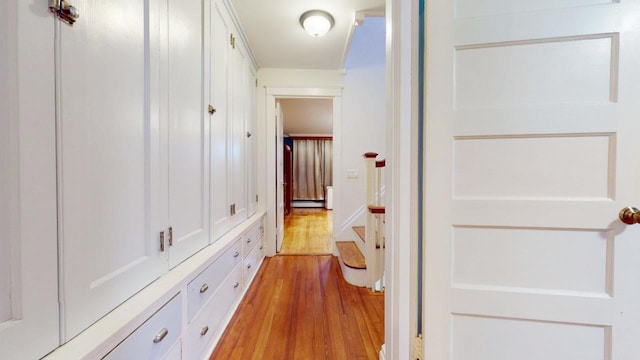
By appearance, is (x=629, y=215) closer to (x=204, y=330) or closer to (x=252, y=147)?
(x=204, y=330)

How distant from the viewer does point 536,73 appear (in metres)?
0.94

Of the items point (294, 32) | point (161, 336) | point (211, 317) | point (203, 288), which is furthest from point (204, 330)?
point (294, 32)

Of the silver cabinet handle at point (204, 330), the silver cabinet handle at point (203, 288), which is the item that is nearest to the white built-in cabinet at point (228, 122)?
the silver cabinet handle at point (203, 288)

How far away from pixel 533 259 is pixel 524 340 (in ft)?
1.08

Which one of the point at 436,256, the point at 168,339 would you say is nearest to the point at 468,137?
the point at 436,256

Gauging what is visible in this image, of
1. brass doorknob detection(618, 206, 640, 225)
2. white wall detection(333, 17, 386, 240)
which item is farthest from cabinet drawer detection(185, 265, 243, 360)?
brass doorknob detection(618, 206, 640, 225)

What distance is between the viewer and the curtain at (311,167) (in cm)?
758

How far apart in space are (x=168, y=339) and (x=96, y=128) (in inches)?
33.2

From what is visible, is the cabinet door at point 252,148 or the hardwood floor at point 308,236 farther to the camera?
the hardwood floor at point 308,236

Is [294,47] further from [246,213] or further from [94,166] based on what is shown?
[94,166]

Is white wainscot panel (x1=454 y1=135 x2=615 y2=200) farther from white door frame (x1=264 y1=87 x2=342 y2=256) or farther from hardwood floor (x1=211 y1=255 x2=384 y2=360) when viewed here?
white door frame (x1=264 y1=87 x2=342 y2=256)

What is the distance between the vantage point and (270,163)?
3107 millimetres

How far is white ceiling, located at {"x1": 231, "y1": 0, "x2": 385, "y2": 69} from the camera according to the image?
76.5 inches

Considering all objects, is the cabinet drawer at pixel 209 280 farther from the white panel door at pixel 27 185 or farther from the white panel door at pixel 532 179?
the white panel door at pixel 532 179
